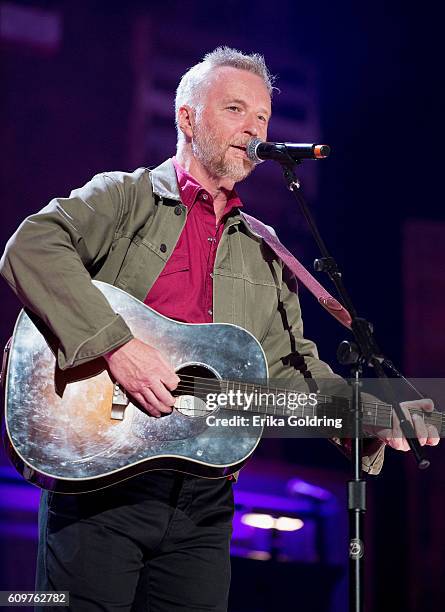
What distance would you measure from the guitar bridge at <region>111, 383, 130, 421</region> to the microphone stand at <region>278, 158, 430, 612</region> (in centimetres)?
62

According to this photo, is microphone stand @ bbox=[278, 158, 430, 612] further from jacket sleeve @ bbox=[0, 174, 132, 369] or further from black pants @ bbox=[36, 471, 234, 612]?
jacket sleeve @ bbox=[0, 174, 132, 369]

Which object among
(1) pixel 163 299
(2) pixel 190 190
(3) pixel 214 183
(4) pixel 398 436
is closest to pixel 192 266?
(1) pixel 163 299

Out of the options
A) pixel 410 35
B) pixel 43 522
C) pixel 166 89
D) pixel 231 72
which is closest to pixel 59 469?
pixel 43 522

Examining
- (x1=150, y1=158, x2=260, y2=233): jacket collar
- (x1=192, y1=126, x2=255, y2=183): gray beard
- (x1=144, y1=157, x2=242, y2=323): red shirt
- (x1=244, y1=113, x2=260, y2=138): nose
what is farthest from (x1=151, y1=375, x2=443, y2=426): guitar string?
(x1=244, y1=113, x2=260, y2=138): nose

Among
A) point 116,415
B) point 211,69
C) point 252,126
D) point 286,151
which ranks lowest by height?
point 116,415

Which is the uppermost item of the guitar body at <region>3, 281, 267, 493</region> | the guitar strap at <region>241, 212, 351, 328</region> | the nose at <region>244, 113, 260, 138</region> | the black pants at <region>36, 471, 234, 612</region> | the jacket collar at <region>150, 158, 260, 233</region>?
the nose at <region>244, 113, 260, 138</region>

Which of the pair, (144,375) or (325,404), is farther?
(325,404)

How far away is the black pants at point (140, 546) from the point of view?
91.0 inches

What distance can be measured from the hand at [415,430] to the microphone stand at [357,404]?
58 mm

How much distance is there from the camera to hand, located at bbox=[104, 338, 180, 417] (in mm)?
2334

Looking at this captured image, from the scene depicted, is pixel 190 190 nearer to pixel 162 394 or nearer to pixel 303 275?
pixel 303 275

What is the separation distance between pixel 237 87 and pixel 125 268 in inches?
32.3

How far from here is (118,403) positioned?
93.2 inches

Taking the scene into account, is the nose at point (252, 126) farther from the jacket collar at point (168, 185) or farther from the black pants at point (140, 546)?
the black pants at point (140, 546)
